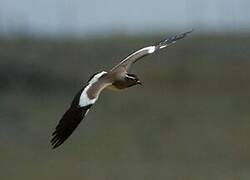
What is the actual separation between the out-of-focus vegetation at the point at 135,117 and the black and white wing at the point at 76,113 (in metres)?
6.33

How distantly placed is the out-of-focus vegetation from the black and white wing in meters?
6.33

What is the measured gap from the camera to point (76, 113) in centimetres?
529

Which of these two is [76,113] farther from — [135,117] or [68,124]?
[135,117]

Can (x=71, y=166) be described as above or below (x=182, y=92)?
below

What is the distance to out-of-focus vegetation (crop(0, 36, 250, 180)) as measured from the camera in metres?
12.3

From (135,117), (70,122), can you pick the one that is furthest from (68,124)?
(135,117)

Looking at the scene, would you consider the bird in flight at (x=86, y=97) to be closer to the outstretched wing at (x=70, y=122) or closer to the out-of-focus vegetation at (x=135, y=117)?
the outstretched wing at (x=70, y=122)

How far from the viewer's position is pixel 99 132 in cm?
1420

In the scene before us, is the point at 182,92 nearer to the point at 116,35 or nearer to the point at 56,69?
the point at 56,69

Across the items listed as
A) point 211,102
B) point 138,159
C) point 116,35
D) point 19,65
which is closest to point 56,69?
point 19,65

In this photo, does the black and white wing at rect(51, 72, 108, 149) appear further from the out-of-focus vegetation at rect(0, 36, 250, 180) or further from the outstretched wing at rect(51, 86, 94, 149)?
the out-of-focus vegetation at rect(0, 36, 250, 180)

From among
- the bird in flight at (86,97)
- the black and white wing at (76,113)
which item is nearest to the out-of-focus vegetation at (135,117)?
the bird in flight at (86,97)

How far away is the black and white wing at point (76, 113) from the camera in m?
5.23

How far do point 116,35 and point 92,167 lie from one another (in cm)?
1516
